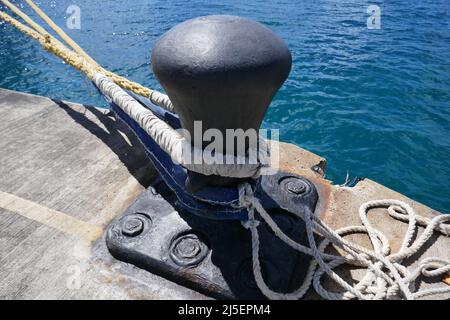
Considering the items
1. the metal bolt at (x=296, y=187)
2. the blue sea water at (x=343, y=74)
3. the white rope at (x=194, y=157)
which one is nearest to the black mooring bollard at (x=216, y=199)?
the metal bolt at (x=296, y=187)

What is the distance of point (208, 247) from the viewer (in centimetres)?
183

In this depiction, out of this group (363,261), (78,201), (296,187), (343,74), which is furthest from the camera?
(343,74)

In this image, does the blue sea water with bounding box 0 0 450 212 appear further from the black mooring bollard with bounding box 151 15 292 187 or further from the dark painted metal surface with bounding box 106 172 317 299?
the black mooring bollard with bounding box 151 15 292 187

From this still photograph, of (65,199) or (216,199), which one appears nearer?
(216,199)

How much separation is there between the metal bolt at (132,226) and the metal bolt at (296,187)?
975 millimetres

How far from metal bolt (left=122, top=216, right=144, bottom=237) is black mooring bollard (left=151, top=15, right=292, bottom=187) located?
0.87m

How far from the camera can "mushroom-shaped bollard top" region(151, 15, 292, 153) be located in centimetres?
122

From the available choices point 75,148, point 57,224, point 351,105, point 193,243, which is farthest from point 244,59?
point 351,105

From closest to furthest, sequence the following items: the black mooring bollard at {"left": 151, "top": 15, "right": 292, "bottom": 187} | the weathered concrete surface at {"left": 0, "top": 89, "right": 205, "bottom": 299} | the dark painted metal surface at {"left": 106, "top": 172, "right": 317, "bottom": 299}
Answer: the black mooring bollard at {"left": 151, "top": 15, "right": 292, "bottom": 187}
the dark painted metal surface at {"left": 106, "top": 172, "right": 317, "bottom": 299}
the weathered concrete surface at {"left": 0, "top": 89, "right": 205, "bottom": 299}

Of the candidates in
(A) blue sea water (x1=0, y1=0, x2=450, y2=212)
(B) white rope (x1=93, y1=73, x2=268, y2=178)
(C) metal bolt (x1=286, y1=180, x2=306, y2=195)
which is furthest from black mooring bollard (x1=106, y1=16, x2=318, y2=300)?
(A) blue sea water (x1=0, y1=0, x2=450, y2=212)

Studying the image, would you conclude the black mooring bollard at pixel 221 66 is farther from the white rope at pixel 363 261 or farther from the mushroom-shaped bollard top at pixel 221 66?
the white rope at pixel 363 261

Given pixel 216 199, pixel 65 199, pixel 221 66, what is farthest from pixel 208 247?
pixel 65 199

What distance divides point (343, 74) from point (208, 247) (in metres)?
5.89

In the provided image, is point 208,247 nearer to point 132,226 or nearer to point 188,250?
point 188,250
